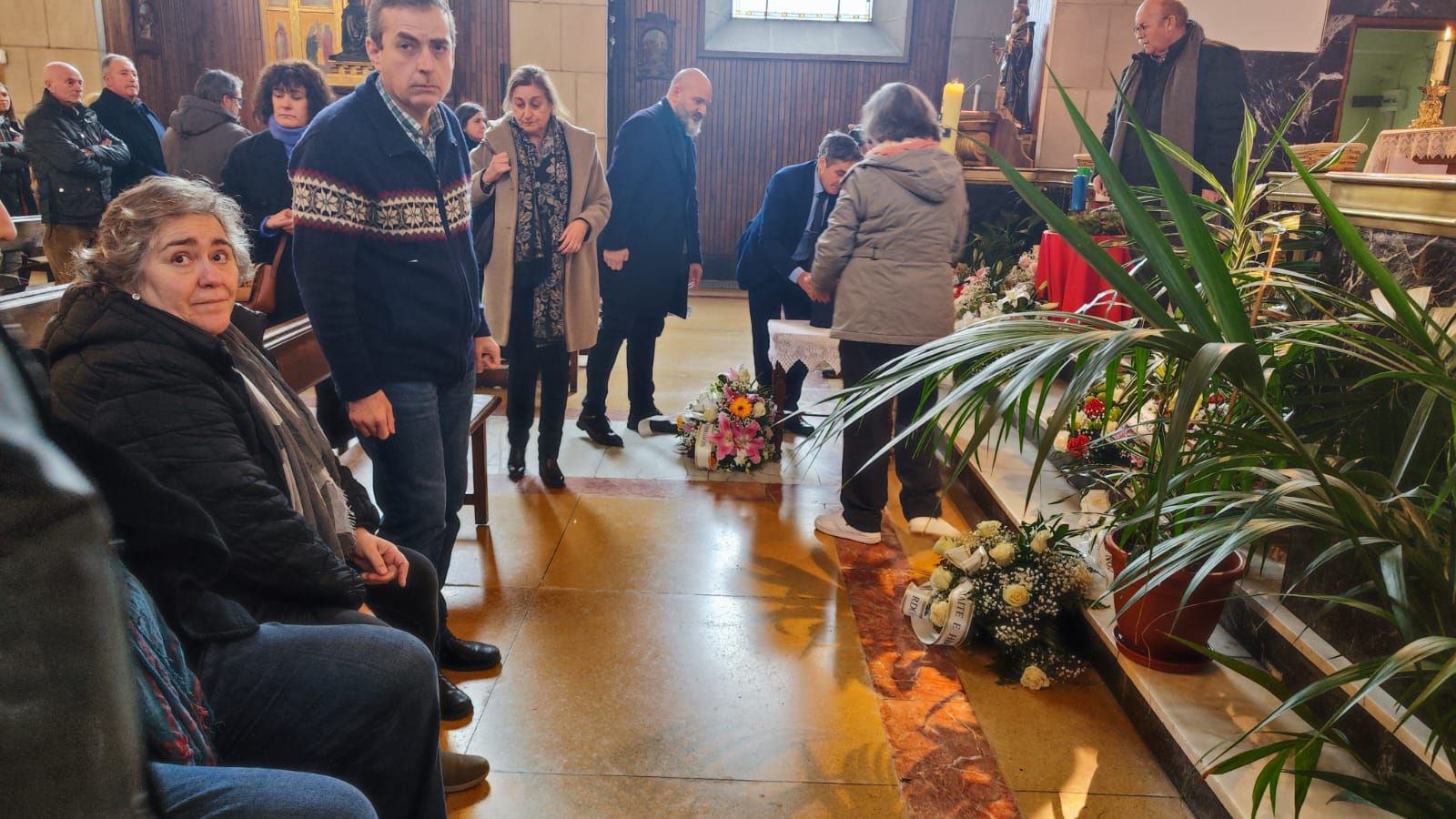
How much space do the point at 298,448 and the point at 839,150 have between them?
295cm

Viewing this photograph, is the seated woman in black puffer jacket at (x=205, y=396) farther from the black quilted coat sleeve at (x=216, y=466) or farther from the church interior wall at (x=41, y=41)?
the church interior wall at (x=41, y=41)

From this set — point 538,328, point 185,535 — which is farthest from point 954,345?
point 538,328

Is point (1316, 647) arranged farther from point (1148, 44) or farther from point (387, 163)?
point (1148, 44)

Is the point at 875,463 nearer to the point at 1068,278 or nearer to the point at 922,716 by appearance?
the point at 922,716

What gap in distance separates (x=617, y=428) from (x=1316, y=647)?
131 inches

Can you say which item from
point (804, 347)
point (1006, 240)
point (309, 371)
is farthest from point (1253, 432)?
point (1006, 240)

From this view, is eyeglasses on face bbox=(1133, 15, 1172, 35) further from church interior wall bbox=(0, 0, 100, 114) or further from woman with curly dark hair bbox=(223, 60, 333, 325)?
church interior wall bbox=(0, 0, 100, 114)

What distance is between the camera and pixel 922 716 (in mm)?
2445

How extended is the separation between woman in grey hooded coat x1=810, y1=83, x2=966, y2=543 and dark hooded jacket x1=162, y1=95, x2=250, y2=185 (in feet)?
9.66

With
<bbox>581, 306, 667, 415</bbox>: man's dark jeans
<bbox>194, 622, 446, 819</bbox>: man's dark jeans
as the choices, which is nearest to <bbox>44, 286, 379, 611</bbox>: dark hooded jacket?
<bbox>194, 622, 446, 819</bbox>: man's dark jeans

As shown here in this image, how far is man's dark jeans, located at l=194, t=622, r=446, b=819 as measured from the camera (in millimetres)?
1469

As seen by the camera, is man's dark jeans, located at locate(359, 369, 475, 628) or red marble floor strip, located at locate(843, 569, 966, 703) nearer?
man's dark jeans, located at locate(359, 369, 475, 628)

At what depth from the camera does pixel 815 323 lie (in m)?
4.39

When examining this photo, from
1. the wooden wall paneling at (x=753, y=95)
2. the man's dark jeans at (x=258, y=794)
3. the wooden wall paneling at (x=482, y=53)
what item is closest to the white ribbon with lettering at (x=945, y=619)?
the man's dark jeans at (x=258, y=794)
